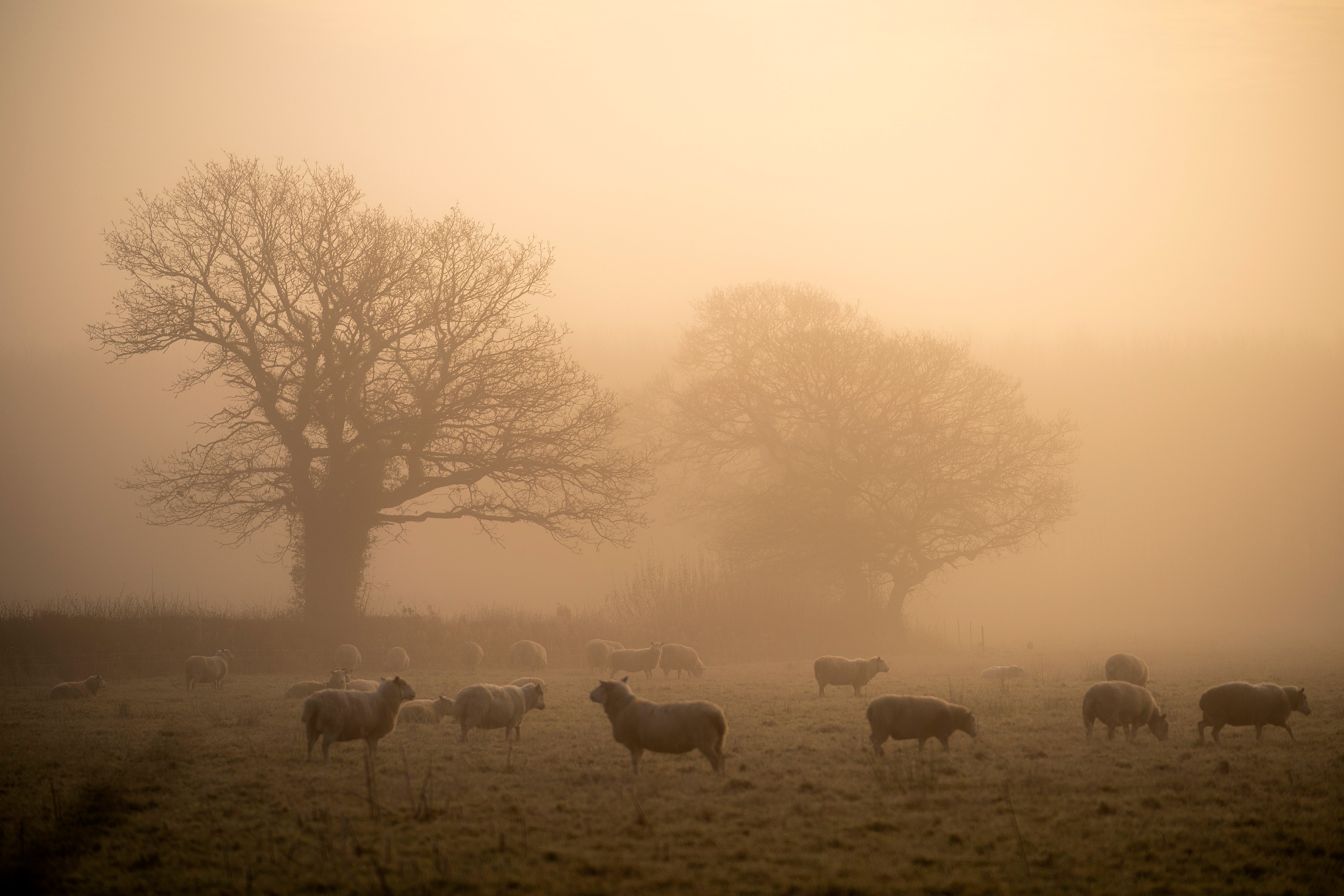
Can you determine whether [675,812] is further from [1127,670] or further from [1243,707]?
[1127,670]

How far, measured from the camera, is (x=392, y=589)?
50875mm

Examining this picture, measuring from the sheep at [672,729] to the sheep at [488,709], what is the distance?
8.05ft

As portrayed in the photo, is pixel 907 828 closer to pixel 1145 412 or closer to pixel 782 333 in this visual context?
pixel 782 333

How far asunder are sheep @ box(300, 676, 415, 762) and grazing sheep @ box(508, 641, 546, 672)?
12921mm

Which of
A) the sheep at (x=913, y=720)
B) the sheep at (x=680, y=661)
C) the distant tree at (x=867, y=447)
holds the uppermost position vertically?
the distant tree at (x=867, y=447)

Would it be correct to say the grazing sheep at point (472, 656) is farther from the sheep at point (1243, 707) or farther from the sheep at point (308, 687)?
the sheep at point (1243, 707)

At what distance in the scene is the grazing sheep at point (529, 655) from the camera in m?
23.7

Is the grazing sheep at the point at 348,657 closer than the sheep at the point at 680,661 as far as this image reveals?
No

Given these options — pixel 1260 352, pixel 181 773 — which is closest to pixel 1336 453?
pixel 1260 352

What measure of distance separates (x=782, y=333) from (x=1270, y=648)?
20.8m

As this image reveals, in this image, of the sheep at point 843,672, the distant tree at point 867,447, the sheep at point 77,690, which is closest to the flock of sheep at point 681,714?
the sheep at point 843,672

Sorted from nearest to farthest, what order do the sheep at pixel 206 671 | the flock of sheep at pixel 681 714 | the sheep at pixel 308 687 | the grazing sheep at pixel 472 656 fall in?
the flock of sheep at pixel 681 714
the sheep at pixel 308 687
the sheep at pixel 206 671
the grazing sheep at pixel 472 656

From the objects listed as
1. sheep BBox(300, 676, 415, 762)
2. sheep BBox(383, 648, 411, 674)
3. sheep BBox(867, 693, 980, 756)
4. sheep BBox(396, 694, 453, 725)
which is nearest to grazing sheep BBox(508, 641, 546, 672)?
sheep BBox(383, 648, 411, 674)

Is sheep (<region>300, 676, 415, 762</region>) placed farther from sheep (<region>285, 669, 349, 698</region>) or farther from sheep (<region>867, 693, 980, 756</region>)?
sheep (<region>867, 693, 980, 756</region>)
